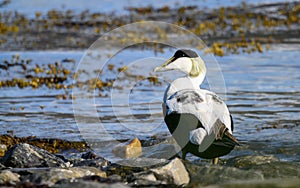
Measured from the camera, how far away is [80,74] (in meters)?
15.1

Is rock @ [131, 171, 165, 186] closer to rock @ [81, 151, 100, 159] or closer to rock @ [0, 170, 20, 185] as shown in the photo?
rock @ [0, 170, 20, 185]

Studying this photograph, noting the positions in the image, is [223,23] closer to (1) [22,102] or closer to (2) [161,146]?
(1) [22,102]

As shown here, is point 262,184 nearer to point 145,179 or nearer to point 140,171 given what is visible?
point 145,179

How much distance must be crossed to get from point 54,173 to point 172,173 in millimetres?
1102

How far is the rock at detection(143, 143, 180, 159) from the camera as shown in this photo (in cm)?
869

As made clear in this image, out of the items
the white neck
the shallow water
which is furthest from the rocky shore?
the shallow water

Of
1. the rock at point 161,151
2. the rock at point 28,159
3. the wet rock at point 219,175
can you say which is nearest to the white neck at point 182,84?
the wet rock at point 219,175

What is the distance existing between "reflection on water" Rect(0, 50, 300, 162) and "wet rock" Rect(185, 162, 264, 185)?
2.00 metres

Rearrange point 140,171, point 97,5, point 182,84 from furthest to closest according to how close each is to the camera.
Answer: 1. point 97,5
2. point 140,171
3. point 182,84

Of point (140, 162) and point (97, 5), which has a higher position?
point (97, 5)

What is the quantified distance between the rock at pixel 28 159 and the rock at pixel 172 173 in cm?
133

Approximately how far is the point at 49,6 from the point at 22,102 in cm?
1704

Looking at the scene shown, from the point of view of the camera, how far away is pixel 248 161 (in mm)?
8094

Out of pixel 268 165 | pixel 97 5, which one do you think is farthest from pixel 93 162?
pixel 97 5
